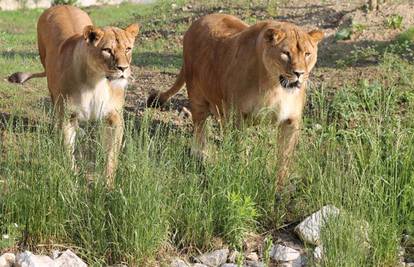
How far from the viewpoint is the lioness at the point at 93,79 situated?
6805mm

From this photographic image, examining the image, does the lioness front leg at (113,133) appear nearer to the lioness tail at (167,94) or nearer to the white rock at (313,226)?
the lioness tail at (167,94)

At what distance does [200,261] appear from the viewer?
5.81m

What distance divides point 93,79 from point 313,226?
221 centimetres

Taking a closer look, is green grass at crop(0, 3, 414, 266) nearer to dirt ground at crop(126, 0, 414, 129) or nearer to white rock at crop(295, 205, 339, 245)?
white rock at crop(295, 205, 339, 245)

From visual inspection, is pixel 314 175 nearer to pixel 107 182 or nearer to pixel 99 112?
pixel 107 182

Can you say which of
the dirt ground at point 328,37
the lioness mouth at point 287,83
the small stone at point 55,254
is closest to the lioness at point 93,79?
the small stone at point 55,254

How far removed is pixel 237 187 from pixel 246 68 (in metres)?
1.24

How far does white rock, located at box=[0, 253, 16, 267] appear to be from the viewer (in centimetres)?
549

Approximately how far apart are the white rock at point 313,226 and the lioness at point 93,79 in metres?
1.32

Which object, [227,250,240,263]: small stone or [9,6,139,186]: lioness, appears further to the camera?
[9,6,139,186]: lioness

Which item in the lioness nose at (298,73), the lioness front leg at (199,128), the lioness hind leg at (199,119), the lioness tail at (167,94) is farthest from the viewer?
the lioness tail at (167,94)

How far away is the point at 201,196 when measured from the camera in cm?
581

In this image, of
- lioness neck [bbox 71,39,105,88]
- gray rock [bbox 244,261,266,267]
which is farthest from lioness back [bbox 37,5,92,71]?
gray rock [bbox 244,261,266,267]

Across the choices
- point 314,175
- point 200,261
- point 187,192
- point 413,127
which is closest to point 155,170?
point 187,192
